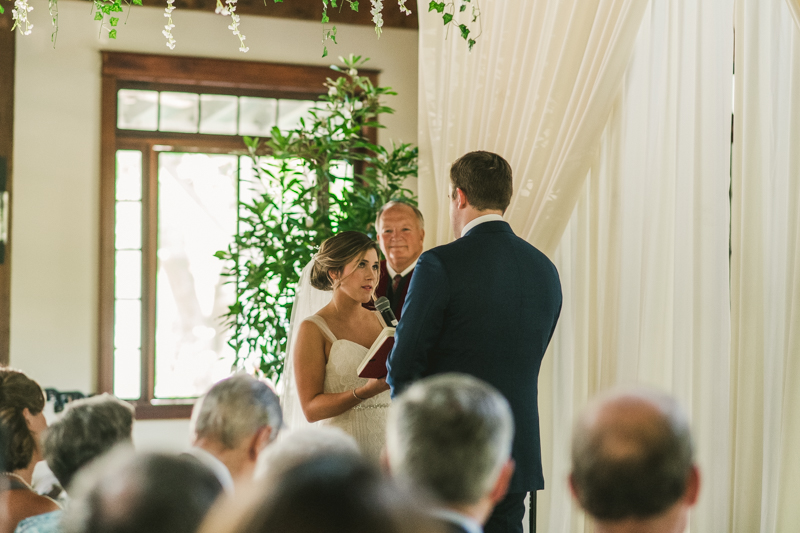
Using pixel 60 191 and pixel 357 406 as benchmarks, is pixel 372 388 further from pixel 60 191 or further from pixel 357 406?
pixel 60 191

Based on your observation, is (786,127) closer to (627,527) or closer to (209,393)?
(627,527)

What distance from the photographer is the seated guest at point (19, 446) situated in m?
1.56

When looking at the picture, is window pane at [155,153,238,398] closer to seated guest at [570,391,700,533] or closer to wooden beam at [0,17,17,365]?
wooden beam at [0,17,17,365]

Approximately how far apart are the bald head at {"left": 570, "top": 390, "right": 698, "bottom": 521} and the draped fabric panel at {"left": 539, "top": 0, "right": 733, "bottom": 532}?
1505mm

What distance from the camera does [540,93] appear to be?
284 cm

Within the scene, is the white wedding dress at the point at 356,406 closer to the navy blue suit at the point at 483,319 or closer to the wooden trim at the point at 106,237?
the navy blue suit at the point at 483,319

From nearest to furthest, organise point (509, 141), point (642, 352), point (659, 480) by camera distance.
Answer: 1. point (659, 480)
2. point (642, 352)
3. point (509, 141)

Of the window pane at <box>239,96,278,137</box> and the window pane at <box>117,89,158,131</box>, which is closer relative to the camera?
the window pane at <box>117,89,158,131</box>

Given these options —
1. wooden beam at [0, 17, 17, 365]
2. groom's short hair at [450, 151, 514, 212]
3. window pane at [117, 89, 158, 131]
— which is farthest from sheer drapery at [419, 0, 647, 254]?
wooden beam at [0, 17, 17, 365]

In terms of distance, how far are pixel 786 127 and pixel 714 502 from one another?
121 cm

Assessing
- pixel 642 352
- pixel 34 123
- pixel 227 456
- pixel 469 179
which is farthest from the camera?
pixel 34 123

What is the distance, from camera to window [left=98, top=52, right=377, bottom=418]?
4.62 m

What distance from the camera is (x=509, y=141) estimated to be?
2961mm

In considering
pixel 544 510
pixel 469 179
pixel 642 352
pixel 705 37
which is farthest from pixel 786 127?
pixel 544 510
